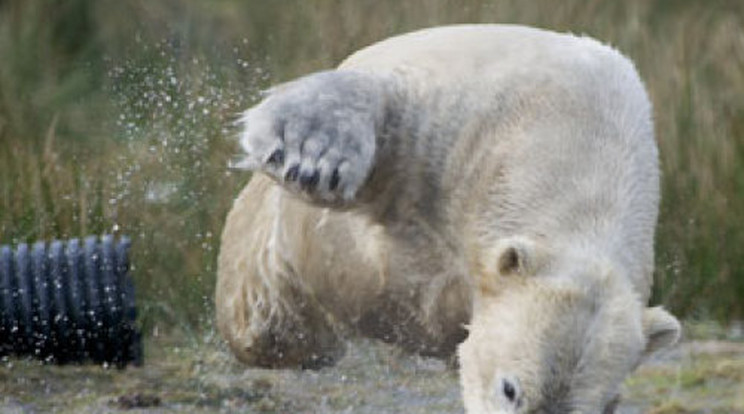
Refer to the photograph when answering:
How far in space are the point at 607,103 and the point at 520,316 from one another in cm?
89

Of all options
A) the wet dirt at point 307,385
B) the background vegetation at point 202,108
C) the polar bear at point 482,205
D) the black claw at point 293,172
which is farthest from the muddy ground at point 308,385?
the black claw at point 293,172

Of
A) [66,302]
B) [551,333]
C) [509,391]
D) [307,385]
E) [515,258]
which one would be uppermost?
[515,258]

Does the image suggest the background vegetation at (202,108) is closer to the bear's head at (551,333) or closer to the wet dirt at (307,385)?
the wet dirt at (307,385)

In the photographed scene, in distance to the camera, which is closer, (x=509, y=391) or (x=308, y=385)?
(x=509, y=391)

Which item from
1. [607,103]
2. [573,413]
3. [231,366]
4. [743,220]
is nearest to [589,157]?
[607,103]

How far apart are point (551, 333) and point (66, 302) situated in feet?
10.1

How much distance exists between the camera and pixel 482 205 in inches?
172

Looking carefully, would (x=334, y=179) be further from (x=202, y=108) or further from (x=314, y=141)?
(x=202, y=108)

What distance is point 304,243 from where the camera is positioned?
4953 mm

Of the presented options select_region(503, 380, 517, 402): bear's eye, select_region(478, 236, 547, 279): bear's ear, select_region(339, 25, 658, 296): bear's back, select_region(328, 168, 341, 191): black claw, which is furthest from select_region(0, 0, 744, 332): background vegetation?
select_region(503, 380, 517, 402): bear's eye

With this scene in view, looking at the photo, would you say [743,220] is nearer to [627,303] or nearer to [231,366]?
[231,366]

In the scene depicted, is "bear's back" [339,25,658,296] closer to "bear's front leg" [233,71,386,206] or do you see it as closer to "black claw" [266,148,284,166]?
"bear's front leg" [233,71,386,206]

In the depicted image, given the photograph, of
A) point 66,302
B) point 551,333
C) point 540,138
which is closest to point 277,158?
point 540,138

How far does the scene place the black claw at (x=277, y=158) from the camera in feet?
13.6
